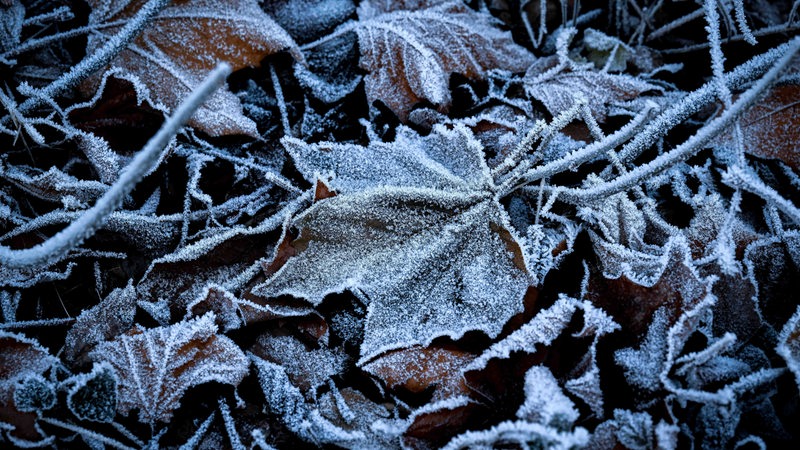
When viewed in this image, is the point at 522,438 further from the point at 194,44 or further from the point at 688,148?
the point at 194,44

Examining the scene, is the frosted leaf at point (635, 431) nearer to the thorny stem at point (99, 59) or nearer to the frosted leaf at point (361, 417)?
the frosted leaf at point (361, 417)

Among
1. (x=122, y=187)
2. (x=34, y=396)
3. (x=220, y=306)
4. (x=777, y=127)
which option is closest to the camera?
(x=122, y=187)

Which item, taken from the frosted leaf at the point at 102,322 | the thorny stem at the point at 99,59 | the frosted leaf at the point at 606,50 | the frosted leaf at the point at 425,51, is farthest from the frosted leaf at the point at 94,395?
the frosted leaf at the point at 606,50

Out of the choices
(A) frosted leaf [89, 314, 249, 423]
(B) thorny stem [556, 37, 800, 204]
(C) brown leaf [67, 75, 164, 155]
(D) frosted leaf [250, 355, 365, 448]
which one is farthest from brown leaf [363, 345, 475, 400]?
(C) brown leaf [67, 75, 164, 155]

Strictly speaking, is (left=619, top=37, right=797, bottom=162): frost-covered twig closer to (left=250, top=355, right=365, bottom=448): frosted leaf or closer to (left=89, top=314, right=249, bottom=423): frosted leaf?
(left=250, top=355, right=365, bottom=448): frosted leaf

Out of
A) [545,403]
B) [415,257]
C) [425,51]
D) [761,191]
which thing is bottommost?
[545,403]

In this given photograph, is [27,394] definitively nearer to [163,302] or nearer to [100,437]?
[100,437]

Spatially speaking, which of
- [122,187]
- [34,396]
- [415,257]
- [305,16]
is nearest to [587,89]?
[415,257]
